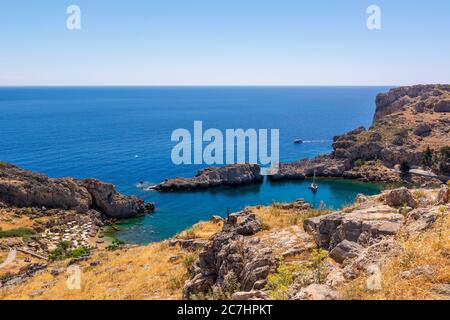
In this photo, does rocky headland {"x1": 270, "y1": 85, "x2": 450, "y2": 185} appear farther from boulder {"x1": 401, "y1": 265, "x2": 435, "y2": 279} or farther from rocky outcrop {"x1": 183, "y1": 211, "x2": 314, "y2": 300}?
boulder {"x1": 401, "y1": 265, "x2": 435, "y2": 279}

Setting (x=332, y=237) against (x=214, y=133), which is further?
(x=214, y=133)

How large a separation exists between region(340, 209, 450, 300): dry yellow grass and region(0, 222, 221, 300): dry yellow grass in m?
8.42

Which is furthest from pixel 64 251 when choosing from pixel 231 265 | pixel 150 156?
pixel 150 156

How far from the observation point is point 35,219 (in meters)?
51.9

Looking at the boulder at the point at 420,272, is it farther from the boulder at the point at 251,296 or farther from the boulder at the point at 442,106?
the boulder at the point at 442,106

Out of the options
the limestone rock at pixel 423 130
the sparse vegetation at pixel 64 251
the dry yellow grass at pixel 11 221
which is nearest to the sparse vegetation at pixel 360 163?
the limestone rock at pixel 423 130

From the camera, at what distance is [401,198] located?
1574 centimetres

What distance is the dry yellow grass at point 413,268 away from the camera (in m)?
8.06

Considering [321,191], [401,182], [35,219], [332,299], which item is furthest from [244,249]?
[401,182]

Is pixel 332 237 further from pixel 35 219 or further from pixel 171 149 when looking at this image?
pixel 171 149

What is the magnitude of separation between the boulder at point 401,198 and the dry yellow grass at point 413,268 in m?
4.74

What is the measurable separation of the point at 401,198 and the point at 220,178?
213 ft

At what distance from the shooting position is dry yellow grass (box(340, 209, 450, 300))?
806 cm
